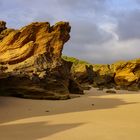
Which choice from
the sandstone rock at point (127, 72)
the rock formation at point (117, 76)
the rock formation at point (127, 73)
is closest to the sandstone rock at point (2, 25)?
the rock formation at point (117, 76)

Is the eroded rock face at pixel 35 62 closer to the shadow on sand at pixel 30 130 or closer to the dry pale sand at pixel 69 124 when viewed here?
the dry pale sand at pixel 69 124

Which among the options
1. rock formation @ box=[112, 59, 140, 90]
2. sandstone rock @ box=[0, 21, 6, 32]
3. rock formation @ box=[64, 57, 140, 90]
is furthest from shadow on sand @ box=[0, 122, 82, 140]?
rock formation @ box=[112, 59, 140, 90]

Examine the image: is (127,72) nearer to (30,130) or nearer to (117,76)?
(117,76)

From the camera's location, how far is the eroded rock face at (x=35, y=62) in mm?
18812

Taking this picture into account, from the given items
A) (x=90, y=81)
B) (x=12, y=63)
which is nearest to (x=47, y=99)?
(x=12, y=63)

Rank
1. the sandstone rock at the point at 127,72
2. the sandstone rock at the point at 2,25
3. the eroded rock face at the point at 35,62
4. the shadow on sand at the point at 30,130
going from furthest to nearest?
the sandstone rock at the point at 127,72
the sandstone rock at the point at 2,25
the eroded rock face at the point at 35,62
the shadow on sand at the point at 30,130

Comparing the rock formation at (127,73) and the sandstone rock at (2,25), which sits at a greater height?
the sandstone rock at (2,25)

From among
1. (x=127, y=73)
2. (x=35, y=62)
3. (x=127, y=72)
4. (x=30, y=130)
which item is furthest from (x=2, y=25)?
(x=127, y=72)

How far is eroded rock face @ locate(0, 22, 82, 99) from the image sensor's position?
1881 cm

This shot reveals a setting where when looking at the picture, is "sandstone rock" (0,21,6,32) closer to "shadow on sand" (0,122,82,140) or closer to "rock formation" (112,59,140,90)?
"shadow on sand" (0,122,82,140)

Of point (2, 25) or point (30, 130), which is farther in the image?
point (2, 25)

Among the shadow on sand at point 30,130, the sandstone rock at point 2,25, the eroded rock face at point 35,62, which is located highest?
the sandstone rock at point 2,25

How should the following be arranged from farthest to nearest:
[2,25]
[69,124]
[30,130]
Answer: [2,25] → [69,124] → [30,130]

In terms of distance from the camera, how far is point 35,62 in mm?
21125
